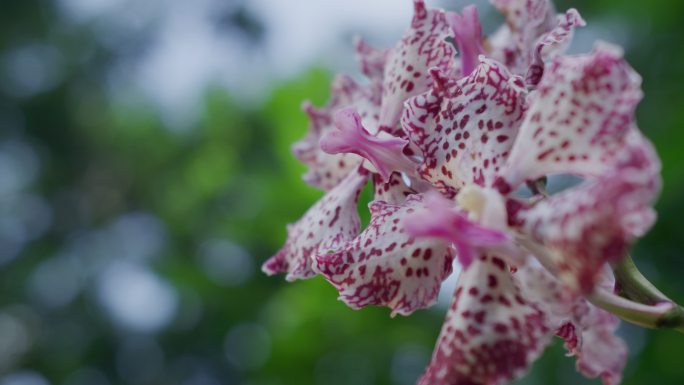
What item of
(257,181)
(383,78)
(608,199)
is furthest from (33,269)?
(608,199)

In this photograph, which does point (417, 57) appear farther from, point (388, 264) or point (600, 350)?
point (600, 350)

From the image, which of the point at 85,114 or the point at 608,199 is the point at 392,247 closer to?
the point at 608,199

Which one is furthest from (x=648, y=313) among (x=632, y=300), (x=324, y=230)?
(x=324, y=230)

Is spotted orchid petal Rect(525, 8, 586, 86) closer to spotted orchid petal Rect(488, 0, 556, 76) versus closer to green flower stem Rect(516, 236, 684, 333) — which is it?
spotted orchid petal Rect(488, 0, 556, 76)

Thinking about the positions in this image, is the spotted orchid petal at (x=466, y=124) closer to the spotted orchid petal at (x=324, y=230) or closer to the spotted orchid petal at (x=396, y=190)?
the spotted orchid petal at (x=396, y=190)

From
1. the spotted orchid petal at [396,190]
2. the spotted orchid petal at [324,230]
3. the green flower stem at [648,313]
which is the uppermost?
the spotted orchid petal at [396,190]

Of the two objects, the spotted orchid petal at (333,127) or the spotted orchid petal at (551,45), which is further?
the spotted orchid petal at (333,127)

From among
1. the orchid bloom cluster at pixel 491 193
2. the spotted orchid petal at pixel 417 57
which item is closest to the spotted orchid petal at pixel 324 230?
the orchid bloom cluster at pixel 491 193
